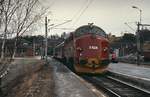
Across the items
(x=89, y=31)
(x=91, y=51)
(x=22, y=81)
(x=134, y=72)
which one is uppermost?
(x=89, y=31)

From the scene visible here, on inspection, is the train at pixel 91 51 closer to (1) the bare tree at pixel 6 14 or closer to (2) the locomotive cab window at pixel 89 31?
(2) the locomotive cab window at pixel 89 31

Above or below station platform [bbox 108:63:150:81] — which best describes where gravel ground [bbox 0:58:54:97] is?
below

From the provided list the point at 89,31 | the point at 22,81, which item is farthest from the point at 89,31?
the point at 22,81

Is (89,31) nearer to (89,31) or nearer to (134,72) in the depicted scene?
(89,31)

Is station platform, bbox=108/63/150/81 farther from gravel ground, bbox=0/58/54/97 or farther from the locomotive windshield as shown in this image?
gravel ground, bbox=0/58/54/97

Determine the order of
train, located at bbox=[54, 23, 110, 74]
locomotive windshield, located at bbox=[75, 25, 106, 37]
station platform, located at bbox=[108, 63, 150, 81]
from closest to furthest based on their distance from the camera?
train, located at bbox=[54, 23, 110, 74], station platform, located at bbox=[108, 63, 150, 81], locomotive windshield, located at bbox=[75, 25, 106, 37]

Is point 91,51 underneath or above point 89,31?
underneath

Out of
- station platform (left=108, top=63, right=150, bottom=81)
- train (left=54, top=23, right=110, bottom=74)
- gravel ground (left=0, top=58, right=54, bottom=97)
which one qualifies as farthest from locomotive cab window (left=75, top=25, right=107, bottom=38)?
gravel ground (left=0, top=58, right=54, bottom=97)

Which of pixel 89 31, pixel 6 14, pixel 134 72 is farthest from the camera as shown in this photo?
pixel 134 72

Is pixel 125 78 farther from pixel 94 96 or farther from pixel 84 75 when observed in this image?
pixel 94 96

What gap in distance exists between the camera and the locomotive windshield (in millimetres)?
37438

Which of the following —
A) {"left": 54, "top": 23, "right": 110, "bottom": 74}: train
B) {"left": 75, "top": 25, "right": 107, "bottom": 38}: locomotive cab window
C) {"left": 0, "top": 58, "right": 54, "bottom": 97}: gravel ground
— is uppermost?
{"left": 75, "top": 25, "right": 107, "bottom": 38}: locomotive cab window

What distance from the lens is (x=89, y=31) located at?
1480 inches

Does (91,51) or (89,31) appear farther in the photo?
(89,31)
